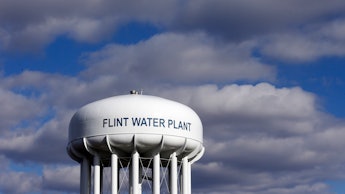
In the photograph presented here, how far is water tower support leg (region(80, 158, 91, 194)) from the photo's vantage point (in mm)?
58844

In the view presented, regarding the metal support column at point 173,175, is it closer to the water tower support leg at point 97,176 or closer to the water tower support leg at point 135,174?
the water tower support leg at point 135,174

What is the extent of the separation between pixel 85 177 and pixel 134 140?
5.08 m

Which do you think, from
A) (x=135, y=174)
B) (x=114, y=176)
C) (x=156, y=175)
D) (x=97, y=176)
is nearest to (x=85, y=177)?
(x=97, y=176)

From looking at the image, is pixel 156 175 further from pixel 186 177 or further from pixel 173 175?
pixel 186 177

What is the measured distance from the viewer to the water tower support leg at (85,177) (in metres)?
58.8

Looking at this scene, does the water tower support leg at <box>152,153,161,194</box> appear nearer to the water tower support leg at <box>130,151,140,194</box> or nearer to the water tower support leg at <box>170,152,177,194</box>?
the water tower support leg at <box>130,151,140,194</box>

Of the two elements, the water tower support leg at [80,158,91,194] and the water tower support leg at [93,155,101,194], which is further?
the water tower support leg at [80,158,91,194]

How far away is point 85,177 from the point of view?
58.9 m

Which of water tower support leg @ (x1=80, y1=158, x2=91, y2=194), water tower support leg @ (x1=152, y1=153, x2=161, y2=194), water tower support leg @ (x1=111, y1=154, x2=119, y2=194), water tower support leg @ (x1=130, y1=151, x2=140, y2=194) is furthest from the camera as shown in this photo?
water tower support leg @ (x1=80, y1=158, x2=91, y2=194)

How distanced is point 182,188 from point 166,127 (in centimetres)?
520

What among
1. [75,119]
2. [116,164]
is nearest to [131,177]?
[116,164]

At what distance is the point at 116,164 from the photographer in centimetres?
5681

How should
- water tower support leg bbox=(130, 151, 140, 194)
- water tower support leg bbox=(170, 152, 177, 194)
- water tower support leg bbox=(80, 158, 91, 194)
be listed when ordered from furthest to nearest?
water tower support leg bbox=(80, 158, 91, 194) → water tower support leg bbox=(170, 152, 177, 194) → water tower support leg bbox=(130, 151, 140, 194)

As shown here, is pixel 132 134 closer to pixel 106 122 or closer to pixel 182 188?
pixel 106 122
